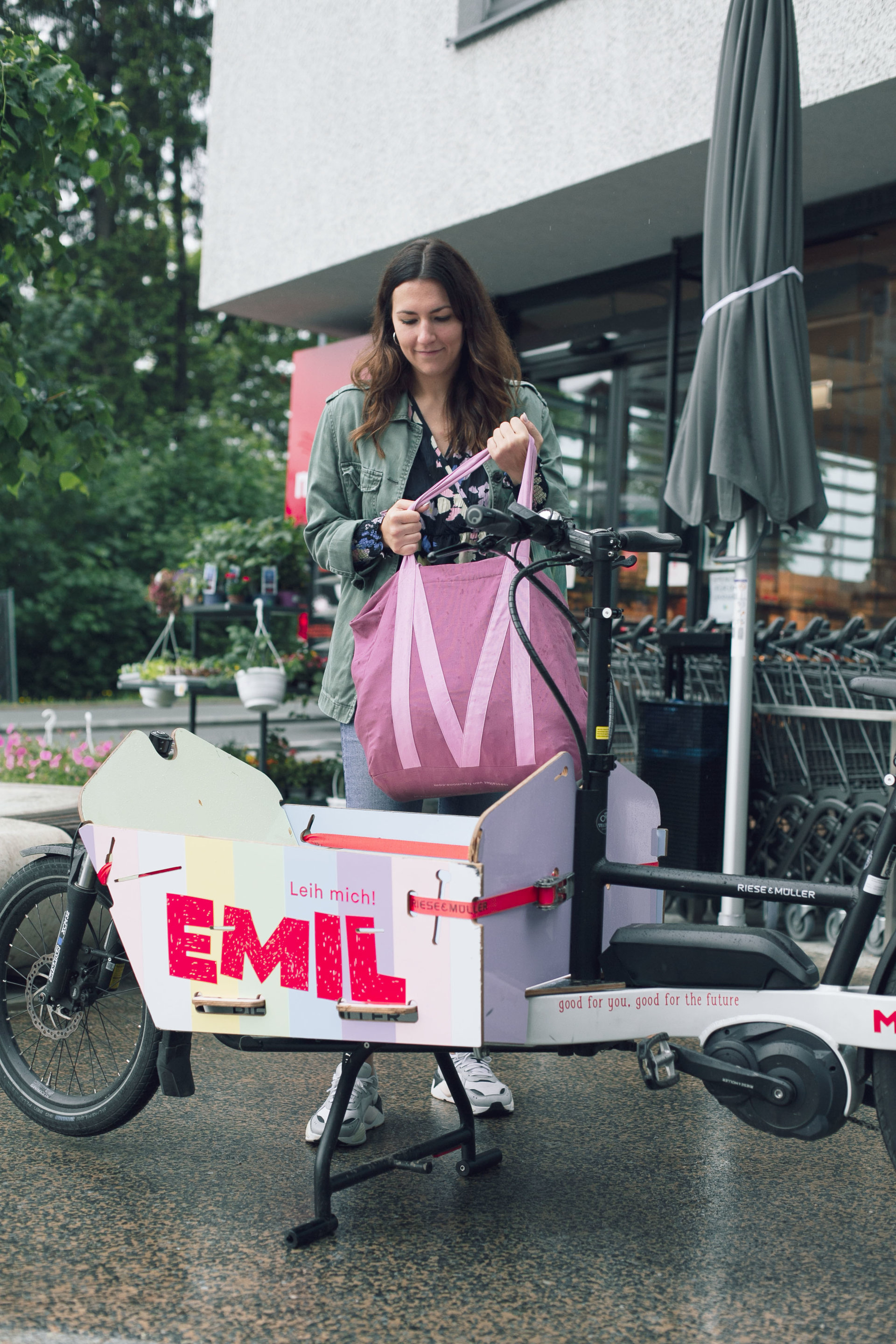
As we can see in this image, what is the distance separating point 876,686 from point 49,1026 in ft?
6.75

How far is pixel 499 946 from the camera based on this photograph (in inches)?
89.3

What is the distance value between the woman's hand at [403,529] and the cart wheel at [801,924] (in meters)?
2.99

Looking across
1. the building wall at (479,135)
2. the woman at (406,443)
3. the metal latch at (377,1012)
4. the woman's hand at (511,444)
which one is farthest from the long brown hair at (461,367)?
the building wall at (479,135)

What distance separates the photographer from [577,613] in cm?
745

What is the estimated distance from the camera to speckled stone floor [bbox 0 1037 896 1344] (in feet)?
6.80

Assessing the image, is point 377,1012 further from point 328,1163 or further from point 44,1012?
point 44,1012

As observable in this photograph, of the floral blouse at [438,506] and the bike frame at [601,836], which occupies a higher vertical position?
the floral blouse at [438,506]

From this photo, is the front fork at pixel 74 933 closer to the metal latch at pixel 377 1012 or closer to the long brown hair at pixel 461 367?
the metal latch at pixel 377 1012

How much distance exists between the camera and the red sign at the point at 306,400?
8539 mm

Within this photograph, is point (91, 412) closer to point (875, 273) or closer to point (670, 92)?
point (670, 92)

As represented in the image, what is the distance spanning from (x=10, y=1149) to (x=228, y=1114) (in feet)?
1.69

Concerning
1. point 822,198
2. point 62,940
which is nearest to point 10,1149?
point 62,940

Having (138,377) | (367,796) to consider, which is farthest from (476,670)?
(138,377)

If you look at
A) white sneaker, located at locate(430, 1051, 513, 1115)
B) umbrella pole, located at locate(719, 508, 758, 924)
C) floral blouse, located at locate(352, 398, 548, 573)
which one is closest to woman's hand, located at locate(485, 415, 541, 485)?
floral blouse, located at locate(352, 398, 548, 573)
